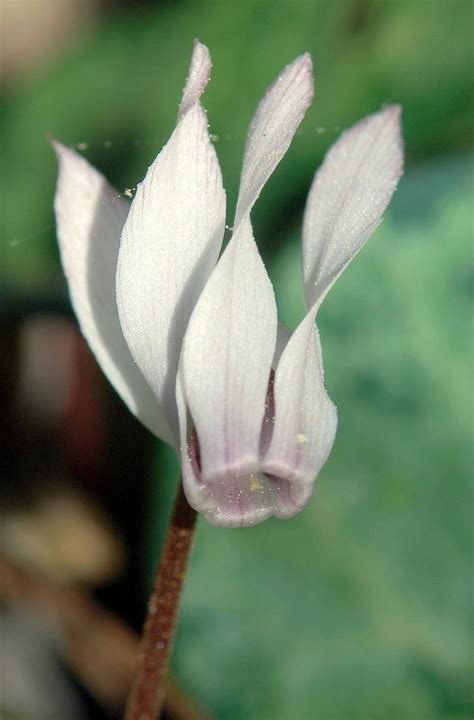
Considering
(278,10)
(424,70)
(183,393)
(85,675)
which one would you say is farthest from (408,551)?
(278,10)

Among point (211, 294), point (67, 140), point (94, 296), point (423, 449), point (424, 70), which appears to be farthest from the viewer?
point (67, 140)

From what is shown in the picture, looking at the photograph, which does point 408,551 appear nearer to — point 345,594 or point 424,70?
point 345,594

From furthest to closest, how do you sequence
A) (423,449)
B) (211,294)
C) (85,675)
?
1. (85,675)
2. (423,449)
3. (211,294)

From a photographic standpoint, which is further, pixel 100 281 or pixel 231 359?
pixel 100 281

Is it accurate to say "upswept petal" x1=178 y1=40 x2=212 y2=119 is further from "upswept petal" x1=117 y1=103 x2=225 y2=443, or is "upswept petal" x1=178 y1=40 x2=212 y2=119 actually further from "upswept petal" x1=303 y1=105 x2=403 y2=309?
"upswept petal" x1=303 y1=105 x2=403 y2=309

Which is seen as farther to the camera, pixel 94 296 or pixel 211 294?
pixel 94 296

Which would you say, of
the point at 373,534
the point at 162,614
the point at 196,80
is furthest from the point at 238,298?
the point at 373,534

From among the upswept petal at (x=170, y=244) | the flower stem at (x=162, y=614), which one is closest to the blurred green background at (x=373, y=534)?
the flower stem at (x=162, y=614)

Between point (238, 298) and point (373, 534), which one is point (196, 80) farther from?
point (373, 534)
